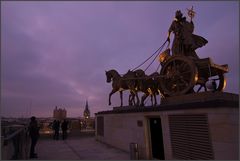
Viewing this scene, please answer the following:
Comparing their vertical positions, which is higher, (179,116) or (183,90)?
(183,90)

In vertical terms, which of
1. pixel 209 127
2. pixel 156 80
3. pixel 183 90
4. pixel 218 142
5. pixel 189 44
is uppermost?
pixel 189 44

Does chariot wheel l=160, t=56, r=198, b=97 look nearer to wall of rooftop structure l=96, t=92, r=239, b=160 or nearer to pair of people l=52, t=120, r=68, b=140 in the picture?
wall of rooftop structure l=96, t=92, r=239, b=160

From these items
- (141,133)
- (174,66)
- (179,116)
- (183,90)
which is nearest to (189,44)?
(174,66)

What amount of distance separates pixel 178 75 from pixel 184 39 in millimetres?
1932

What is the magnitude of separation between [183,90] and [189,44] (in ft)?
7.89

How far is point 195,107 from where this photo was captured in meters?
7.20

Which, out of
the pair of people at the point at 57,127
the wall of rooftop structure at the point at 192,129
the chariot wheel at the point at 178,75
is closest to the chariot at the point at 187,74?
the chariot wheel at the point at 178,75

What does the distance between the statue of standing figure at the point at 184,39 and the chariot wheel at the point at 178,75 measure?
661 millimetres

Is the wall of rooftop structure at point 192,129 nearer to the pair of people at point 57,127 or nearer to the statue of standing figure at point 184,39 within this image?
the statue of standing figure at point 184,39

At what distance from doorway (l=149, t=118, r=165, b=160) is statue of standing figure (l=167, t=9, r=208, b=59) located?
Result: 356 centimetres

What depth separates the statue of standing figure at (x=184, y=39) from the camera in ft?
34.0

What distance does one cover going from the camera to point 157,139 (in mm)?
9438

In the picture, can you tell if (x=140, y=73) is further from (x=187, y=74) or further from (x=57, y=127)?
(x=57, y=127)

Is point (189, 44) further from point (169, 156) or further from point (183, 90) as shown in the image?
point (169, 156)
